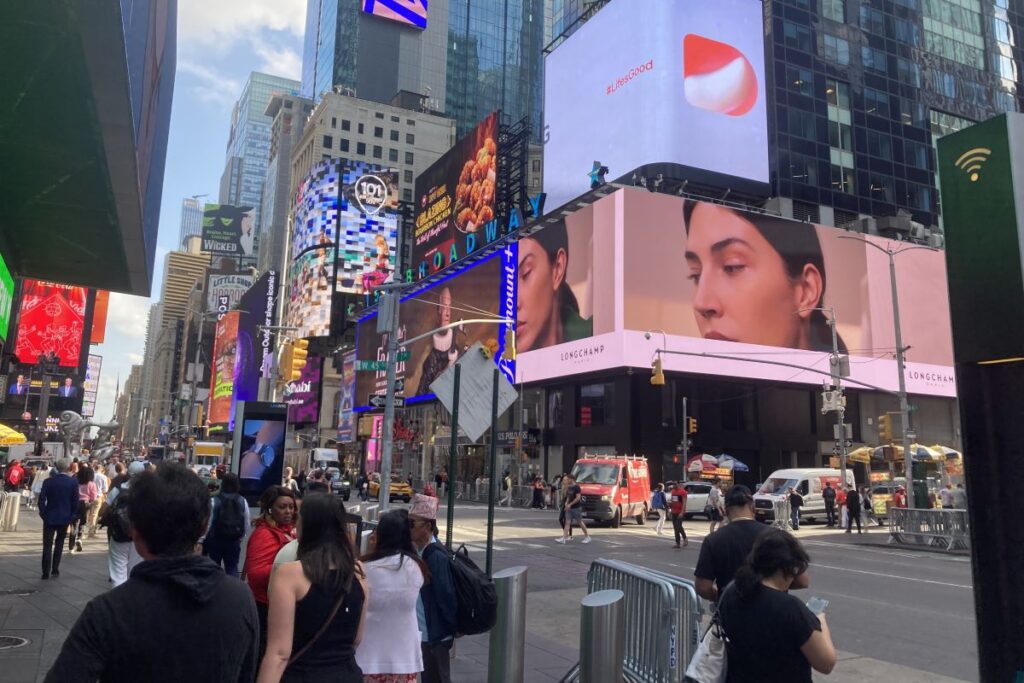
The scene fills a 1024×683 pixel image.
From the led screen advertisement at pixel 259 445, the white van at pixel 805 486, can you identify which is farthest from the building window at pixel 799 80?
the led screen advertisement at pixel 259 445

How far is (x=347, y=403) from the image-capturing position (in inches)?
3457

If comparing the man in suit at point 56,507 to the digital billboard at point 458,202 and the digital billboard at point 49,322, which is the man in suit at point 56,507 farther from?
the digital billboard at point 49,322

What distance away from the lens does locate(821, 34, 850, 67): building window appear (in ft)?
211

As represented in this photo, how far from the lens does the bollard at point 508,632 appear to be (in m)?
6.20

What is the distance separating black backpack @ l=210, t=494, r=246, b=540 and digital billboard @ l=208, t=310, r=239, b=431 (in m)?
117

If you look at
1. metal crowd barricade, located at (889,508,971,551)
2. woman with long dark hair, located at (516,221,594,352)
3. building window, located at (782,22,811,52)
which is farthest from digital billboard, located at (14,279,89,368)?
building window, located at (782,22,811,52)

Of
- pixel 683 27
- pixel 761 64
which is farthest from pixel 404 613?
pixel 761 64

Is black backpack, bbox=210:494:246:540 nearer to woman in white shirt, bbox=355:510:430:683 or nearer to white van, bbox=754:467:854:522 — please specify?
woman in white shirt, bbox=355:510:430:683

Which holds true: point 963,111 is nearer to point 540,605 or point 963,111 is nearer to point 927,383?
point 927,383

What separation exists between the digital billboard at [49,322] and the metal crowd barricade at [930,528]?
59.4m

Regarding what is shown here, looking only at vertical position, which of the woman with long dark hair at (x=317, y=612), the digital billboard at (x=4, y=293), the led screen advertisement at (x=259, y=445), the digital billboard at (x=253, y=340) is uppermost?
the digital billboard at (x=253, y=340)

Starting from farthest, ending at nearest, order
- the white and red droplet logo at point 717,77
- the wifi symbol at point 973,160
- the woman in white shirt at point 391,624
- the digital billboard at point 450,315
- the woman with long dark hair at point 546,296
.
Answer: the digital billboard at point 450,315 < the white and red droplet logo at point 717,77 < the woman with long dark hair at point 546,296 < the wifi symbol at point 973,160 < the woman in white shirt at point 391,624

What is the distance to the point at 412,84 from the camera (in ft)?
461

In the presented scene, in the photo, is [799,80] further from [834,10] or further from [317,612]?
[317,612]
